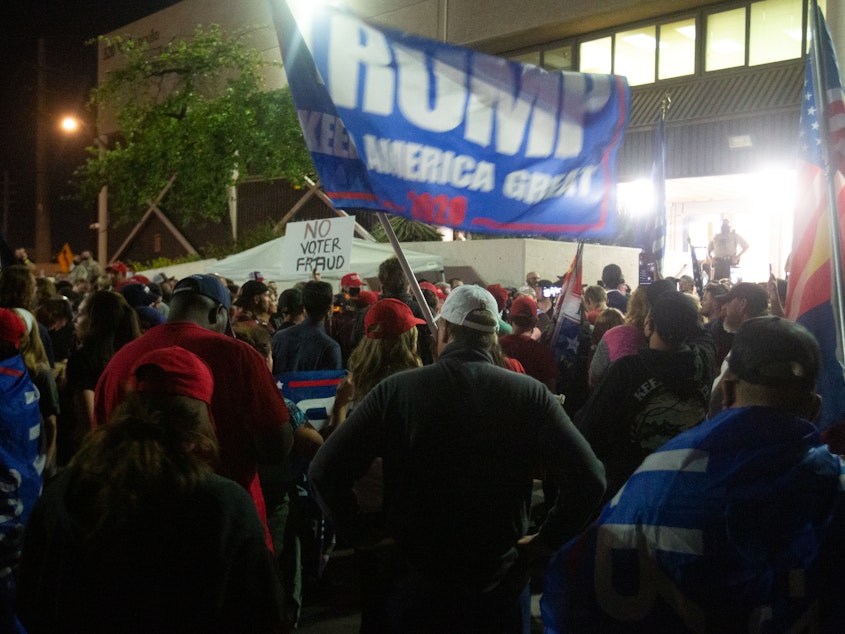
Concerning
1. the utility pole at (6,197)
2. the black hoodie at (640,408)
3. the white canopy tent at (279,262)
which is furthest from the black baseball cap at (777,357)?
the utility pole at (6,197)

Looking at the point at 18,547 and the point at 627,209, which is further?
the point at 627,209

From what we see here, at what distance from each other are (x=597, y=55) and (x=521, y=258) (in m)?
8.05

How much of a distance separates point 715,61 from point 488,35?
21.5ft

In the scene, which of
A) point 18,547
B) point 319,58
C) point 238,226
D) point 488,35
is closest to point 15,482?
point 18,547

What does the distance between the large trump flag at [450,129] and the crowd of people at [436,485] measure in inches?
29.4

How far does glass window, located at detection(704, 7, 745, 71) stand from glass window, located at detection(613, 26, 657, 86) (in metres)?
1.49

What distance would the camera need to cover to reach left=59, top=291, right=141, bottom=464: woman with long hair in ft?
16.1

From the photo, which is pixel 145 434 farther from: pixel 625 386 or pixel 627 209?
pixel 627 209

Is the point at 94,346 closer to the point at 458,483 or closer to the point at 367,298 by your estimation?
the point at 458,483

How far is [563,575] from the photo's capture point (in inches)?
92.1

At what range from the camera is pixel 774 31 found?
63.9ft

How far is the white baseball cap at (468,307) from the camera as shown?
10.3 ft

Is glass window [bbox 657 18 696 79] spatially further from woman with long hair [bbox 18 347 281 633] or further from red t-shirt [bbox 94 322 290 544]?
woman with long hair [bbox 18 347 281 633]

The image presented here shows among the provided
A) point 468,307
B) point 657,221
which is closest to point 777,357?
point 468,307
